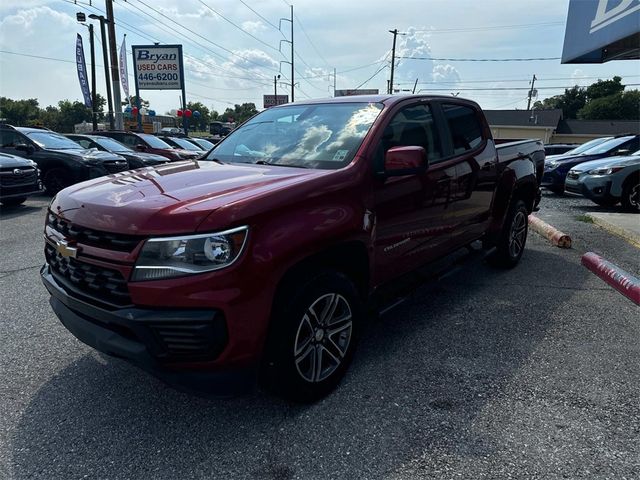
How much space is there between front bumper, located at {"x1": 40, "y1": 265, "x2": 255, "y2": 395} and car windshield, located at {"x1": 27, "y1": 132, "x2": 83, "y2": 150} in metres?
10.7

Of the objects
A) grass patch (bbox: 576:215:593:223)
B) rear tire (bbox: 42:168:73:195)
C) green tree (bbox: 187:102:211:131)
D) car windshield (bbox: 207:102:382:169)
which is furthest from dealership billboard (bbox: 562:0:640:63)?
green tree (bbox: 187:102:211:131)

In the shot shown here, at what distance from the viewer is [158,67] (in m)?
29.0

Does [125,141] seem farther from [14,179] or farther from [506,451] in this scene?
[506,451]

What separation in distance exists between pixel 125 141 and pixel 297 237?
1523cm

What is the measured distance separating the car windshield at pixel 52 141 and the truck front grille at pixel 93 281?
10146 mm

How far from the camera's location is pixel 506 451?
8.02 feet

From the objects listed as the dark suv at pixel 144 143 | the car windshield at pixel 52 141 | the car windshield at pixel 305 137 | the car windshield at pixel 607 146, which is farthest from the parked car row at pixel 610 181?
the car windshield at pixel 52 141

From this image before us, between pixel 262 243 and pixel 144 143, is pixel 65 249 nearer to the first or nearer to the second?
pixel 262 243

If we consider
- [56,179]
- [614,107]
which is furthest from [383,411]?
[614,107]

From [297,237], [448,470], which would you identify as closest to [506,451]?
[448,470]

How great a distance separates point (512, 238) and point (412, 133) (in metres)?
2.52

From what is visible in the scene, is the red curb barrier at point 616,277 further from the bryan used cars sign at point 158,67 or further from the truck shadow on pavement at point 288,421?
the bryan used cars sign at point 158,67

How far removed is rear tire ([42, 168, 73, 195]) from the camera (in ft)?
35.2

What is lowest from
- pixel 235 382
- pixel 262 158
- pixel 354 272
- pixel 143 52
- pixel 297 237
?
pixel 235 382
